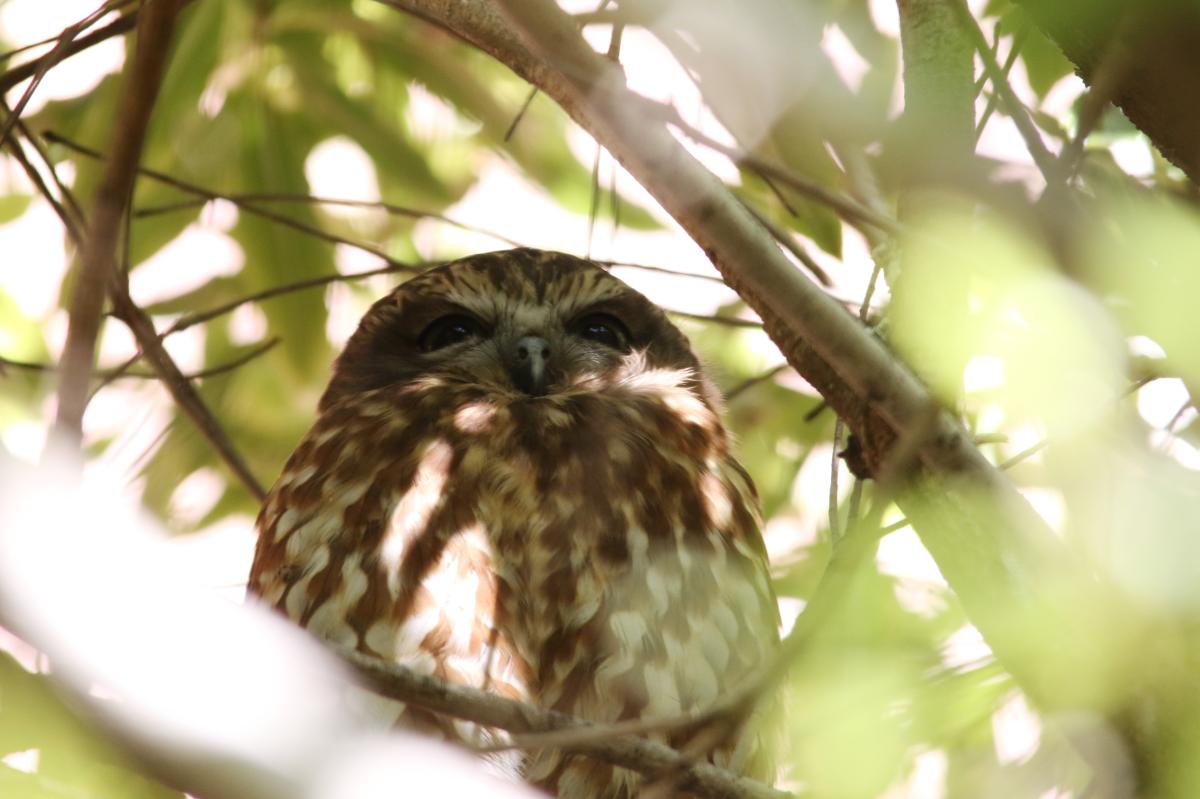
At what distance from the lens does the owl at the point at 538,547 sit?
2.93 meters

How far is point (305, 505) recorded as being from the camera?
3.29 meters

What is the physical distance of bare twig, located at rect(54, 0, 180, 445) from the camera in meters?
2.73

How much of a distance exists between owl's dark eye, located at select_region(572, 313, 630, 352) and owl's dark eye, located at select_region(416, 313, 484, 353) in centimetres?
27

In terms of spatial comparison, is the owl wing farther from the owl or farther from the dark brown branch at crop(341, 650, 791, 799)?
the dark brown branch at crop(341, 650, 791, 799)

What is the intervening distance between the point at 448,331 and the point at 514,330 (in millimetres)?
199

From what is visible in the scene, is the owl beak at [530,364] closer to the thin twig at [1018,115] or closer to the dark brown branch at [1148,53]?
the thin twig at [1018,115]

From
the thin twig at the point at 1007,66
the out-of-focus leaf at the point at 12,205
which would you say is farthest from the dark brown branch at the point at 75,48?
the thin twig at the point at 1007,66

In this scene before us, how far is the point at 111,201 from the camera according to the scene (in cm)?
297

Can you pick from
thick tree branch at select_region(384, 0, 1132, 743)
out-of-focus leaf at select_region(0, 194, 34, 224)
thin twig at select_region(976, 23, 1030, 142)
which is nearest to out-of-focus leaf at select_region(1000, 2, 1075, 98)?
thin twig at select_region(976, 23, 1030, 142)

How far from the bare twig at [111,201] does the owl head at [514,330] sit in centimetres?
99

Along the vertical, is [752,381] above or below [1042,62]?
below

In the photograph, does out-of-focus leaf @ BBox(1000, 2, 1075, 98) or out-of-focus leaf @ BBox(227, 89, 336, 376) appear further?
out-of-focus leaf @ BBox(227, 89, 336, 376)

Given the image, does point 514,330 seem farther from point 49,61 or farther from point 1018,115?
point 1018,115

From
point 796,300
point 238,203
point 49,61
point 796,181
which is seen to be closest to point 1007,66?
point 796,181
